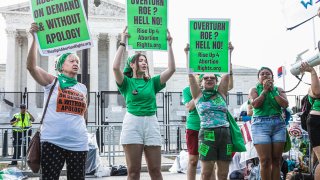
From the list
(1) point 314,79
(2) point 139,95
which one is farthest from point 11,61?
(1) point 314,79

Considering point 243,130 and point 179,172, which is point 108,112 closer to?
point 179,172

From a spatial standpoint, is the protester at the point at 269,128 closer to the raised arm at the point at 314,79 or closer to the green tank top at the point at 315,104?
the green tank top at the point at 315,104

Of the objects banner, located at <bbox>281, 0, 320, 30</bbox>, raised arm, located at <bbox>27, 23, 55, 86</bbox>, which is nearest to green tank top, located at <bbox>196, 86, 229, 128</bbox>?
raised arm, located at <bbox>27, 23, 55, 86</bbox>

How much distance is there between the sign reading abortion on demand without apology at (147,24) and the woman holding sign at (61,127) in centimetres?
104

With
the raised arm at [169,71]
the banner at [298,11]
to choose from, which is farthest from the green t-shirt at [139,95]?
the banner at [298,11]

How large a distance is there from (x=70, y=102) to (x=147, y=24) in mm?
1533

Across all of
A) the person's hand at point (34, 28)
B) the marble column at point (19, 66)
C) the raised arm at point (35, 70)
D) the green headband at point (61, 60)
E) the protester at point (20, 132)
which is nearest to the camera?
the raised arm at point (35, 70)

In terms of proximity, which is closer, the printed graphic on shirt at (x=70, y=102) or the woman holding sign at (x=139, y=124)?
the printed graphic on shirt at (x=70, y=102)

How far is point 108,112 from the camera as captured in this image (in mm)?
21547

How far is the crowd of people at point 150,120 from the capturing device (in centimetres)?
421

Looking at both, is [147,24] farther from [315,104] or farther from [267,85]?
[315,104]

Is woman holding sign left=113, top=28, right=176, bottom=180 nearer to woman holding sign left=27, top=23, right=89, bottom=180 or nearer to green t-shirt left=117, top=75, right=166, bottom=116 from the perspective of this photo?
green t-shirt left=117, top=75, right=166, bottom=116

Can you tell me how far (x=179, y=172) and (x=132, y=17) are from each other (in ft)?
21.0

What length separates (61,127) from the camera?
4.18 meters
